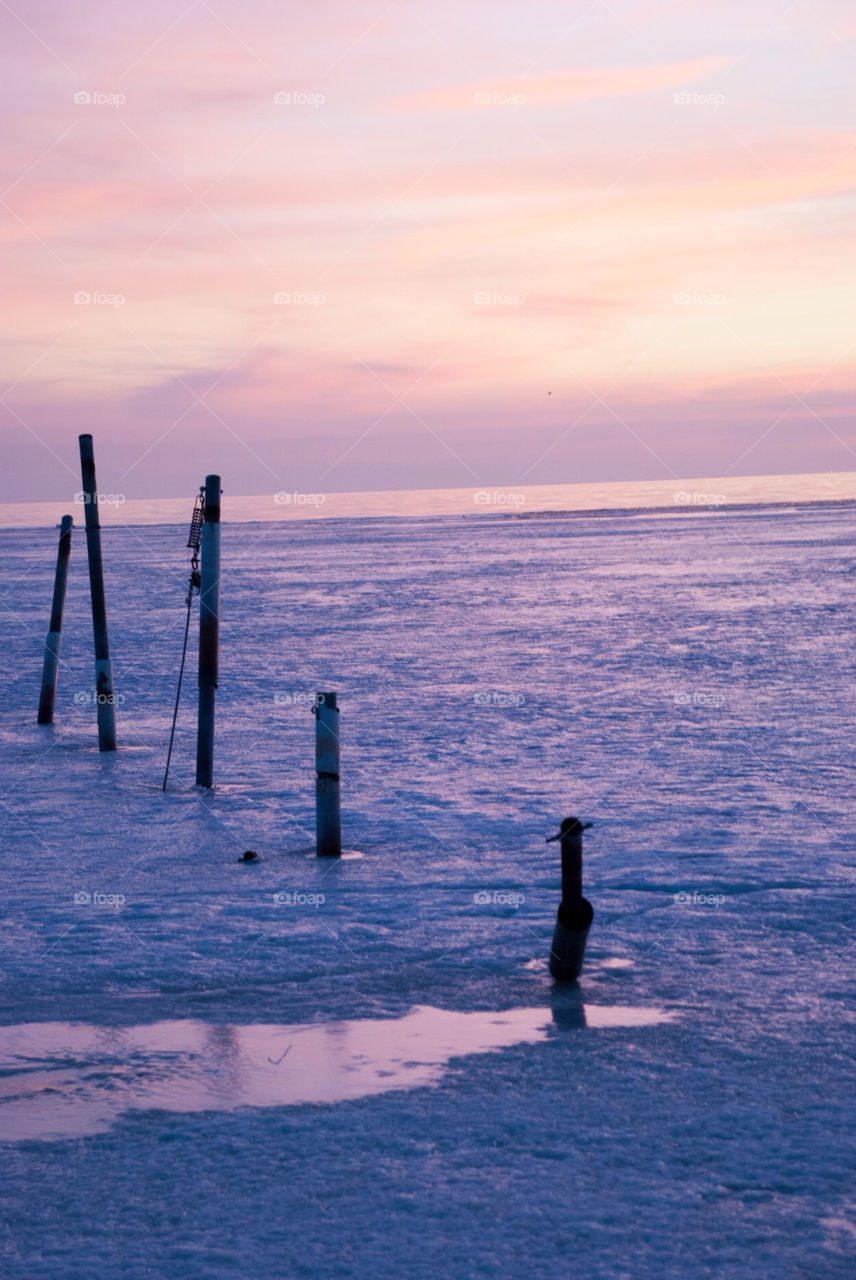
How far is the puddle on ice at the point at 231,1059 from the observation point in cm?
505

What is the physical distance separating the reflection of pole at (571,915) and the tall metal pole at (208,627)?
5328 millimetres

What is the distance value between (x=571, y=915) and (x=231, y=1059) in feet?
5.66

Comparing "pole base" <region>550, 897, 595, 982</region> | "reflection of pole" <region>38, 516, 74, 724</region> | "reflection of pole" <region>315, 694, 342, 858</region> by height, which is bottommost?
"pole base" <region>550, 897, 595, 982</region>

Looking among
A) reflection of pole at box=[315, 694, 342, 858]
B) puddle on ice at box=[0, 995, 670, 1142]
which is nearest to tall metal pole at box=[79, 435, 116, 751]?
reflection of pole at box=[315, 694, 342, 858]

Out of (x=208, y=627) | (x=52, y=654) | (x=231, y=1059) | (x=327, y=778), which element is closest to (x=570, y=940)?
(x=231, y=1059)

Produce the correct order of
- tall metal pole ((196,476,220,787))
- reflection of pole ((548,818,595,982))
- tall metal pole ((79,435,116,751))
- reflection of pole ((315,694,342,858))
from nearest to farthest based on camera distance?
1. reflection of pole ((548,818,595,982))
2. reflection of pole ((315,694,342,858))
3. tall metal pole ((196,476,220,787))
4. tall metal pole ((79,435,116,751))

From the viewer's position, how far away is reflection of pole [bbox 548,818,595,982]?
6082 millimetres

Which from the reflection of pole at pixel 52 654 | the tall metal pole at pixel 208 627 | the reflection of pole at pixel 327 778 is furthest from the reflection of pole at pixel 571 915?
the reflection of pole at pixel 52 654

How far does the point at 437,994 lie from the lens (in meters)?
6.25

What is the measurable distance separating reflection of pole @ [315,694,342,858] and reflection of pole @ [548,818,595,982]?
2.79m

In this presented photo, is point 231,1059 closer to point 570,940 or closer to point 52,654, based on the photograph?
point 570,940

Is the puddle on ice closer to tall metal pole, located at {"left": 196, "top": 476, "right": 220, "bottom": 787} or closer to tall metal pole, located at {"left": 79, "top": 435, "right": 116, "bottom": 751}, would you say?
tall metal pole, located at {"left": 196, "top": 476, "right": 220, "bottom": 787}

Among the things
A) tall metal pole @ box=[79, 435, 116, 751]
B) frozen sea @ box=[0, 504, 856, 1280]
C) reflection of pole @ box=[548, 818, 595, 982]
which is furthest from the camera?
tall metal pole @ box=[79, 435, 116, 751]

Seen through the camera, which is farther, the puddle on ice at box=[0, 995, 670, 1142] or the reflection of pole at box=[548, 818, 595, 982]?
the reflection of pole at box=[548, 818, 595, 982]
